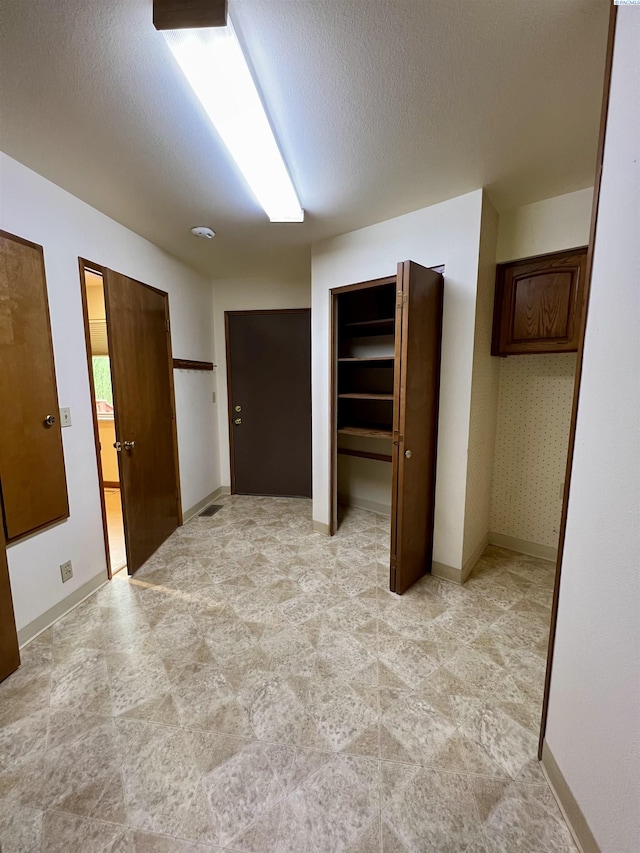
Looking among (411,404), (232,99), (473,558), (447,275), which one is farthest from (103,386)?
(473,558)

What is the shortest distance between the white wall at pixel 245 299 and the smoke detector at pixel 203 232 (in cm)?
100

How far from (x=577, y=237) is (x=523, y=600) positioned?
223 centimetres

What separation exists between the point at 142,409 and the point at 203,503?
1.37 m

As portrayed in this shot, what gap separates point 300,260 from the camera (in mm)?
2936

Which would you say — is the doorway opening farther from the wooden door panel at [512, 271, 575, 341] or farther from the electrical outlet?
the wooden door panel at [512, 271, 575, 341]

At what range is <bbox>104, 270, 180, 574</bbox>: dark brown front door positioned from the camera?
87.4 inches

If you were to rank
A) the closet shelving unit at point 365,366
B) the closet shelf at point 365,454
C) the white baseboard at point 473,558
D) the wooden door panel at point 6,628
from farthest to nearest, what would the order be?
the closet shelving unit at point 365,366 < the closet shelf at point 365,454 < the white baseboard at point 473,558 < the wooden door panel at point 6,628

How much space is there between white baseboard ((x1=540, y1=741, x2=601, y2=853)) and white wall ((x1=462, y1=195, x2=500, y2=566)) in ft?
3.63

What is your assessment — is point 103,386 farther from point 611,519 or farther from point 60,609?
point 611,519

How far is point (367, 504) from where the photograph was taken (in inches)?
131

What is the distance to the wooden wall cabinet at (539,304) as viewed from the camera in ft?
6.44

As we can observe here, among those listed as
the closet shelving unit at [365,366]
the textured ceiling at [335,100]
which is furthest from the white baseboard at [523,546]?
the textured ceiling at [335,100]

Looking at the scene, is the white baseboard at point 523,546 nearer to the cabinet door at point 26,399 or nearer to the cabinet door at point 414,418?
the cabinet door at point 414,418

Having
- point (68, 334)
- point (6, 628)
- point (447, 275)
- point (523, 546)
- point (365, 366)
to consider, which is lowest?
point (523, 546)
